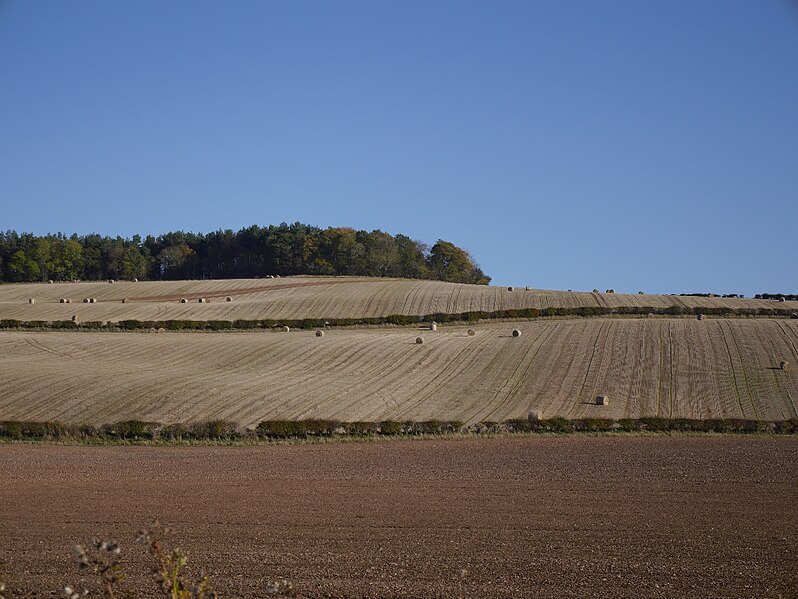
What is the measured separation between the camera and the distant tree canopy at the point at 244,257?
131 m

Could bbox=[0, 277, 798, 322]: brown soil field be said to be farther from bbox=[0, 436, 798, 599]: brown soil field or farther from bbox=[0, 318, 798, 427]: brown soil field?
bbox=[0, 436, 798, 599]: brown soil field

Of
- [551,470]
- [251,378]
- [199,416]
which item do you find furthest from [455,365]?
[551,470]

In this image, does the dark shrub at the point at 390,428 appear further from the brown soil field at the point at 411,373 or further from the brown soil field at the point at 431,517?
the brown soil field at the point at 431,517

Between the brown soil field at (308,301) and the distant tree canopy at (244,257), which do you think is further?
the distant tree canopy at (244,257)

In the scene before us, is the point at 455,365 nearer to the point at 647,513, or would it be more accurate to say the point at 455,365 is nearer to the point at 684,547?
the point at 647,513

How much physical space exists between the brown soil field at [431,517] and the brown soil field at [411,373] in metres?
6.54

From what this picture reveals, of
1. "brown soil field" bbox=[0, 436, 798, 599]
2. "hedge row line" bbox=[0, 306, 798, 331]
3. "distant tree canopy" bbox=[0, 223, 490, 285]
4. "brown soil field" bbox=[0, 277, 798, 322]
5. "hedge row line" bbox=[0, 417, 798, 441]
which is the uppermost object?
"distant tree canopy" bbox=[0, 223, 490, 285]

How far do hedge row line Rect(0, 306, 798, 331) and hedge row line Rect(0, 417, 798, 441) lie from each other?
2692cm

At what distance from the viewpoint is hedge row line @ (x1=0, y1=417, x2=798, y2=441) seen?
3294 centimetres

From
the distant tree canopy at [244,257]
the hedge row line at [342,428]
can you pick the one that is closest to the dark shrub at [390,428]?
the hedge row line at [342,428]

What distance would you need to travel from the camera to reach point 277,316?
64.5 metres

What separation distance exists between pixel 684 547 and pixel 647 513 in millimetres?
2957

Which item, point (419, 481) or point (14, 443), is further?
point (14, 443)

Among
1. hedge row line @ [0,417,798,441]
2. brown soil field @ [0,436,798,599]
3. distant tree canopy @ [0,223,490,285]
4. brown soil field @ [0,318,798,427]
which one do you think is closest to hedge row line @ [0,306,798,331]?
brown soil field @ [0,318,798,427]
